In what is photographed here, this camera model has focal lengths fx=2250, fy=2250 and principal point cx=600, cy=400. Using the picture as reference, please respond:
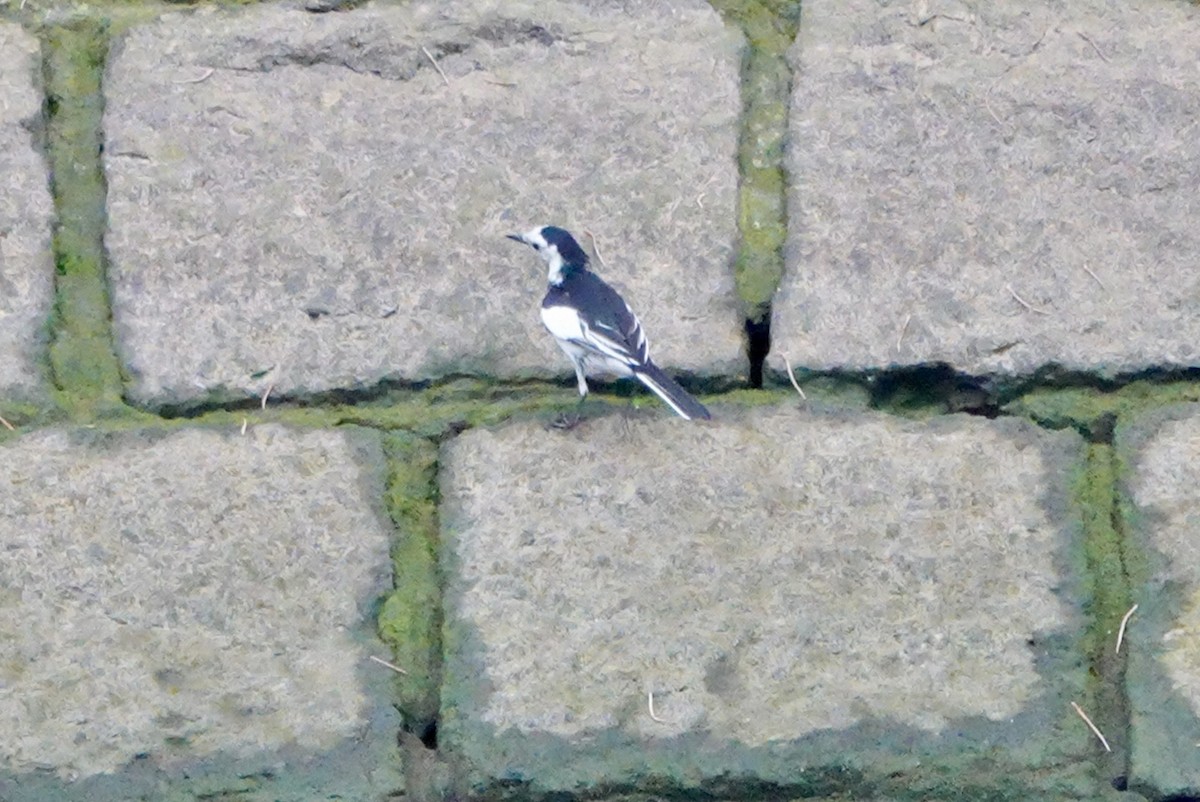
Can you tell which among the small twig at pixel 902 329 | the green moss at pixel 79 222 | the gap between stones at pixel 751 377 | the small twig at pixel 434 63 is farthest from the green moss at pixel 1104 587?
the green moss at pixel 79 222

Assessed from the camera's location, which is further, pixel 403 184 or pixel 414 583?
pixel 403 184

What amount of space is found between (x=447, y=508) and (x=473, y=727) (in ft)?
1.24

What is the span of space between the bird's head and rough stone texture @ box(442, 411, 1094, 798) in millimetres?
249

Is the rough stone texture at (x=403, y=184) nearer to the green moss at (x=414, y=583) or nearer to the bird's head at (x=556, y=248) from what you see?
the bird's head at (x=556, y=248)

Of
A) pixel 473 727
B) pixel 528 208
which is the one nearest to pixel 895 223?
pixel 528 208

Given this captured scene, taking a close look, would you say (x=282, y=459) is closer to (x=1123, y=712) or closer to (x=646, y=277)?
(x=646, y=277)

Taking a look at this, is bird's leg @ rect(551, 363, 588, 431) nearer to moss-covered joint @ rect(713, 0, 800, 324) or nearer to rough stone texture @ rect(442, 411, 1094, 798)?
rough stone texture @ rect(442, 411, 1094, 798)

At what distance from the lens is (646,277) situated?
353cm

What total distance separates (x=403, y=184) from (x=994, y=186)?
946 mm

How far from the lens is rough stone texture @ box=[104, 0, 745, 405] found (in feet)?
11.4

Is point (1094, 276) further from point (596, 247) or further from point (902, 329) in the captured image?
point (596, 247)

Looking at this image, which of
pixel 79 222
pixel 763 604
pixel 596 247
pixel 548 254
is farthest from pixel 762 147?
pixel 79 222

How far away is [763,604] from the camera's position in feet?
10.3

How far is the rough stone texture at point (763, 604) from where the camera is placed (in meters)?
3.00
